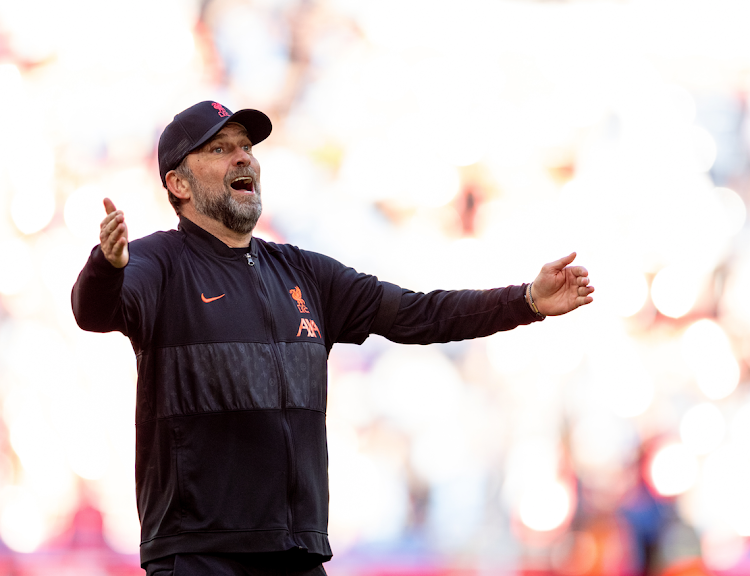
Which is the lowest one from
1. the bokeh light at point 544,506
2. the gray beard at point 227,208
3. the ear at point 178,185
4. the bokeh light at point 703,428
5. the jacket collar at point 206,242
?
the bokeh light at point 544,506

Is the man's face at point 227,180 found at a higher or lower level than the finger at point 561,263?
higher

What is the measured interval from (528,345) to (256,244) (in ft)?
6.64

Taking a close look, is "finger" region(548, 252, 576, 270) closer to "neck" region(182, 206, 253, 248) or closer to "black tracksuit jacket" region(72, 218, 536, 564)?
"black tracksuit jacket" region(72, 218, 536, 564)

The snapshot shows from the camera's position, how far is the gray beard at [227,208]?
2.23 metres

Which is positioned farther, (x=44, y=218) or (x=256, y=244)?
(x=44, y=218)

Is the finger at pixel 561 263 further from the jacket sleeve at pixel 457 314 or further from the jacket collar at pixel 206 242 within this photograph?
the jacket collar at pixel 206 242

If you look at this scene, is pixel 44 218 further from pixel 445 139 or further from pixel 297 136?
pixel 445 139

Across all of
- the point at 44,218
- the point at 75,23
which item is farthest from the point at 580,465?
the point at 75,23

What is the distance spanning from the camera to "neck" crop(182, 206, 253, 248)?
7.37 feet

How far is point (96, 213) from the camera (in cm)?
394

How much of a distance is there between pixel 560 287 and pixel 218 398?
90cm

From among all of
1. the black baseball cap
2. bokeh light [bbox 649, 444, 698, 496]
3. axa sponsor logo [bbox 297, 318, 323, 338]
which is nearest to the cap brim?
the black baseball cap

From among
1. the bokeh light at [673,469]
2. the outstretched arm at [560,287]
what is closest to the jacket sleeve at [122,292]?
the outstretched arm at [560,287]

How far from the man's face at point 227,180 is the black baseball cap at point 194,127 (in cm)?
3
